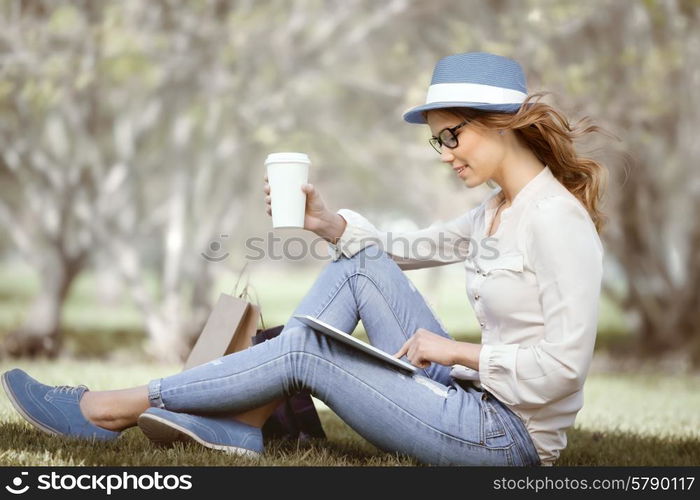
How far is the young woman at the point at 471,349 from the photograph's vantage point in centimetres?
297

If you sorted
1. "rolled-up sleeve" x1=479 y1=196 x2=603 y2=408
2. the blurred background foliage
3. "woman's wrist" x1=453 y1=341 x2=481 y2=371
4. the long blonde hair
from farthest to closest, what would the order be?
the blurred background foliage < the long blonde hair < "woman's wrist" x1=453 y1=341 x2=481 y2=371 < "rolled-up sleeve" x1=479 y1=196 x2=603 y2=408

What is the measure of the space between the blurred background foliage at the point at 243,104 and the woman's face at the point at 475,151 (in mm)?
4916

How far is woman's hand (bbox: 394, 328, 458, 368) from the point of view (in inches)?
120

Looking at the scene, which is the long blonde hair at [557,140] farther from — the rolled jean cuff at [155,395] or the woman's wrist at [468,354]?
the rolled jean cuff at [155,395]

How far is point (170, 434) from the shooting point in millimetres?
3209

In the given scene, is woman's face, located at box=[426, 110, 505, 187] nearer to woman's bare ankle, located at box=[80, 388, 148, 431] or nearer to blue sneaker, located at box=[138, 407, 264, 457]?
blue sneaker, located at box=[138, 407, 264, 457]

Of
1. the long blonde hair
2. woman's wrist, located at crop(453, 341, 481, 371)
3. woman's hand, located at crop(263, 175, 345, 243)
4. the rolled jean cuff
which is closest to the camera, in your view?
woman's wrist, located at crop(453, 341, 481, 371)

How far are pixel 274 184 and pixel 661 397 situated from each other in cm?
504

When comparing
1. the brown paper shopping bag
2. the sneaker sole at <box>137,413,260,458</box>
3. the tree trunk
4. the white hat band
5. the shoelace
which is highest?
the white hat band

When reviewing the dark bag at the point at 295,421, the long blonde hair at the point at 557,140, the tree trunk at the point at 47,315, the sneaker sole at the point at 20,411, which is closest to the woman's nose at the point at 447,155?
the long blonde hair at the point at 557,140

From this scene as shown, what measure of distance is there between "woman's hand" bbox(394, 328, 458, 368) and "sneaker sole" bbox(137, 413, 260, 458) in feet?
2.20

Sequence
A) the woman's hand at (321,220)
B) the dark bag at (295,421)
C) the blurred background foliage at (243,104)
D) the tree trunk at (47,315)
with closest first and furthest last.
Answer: the woman's hand at (321,220), the dark bag at (295,421), the blurred background foliage at (243,104), the tree trunk at (47,315)
